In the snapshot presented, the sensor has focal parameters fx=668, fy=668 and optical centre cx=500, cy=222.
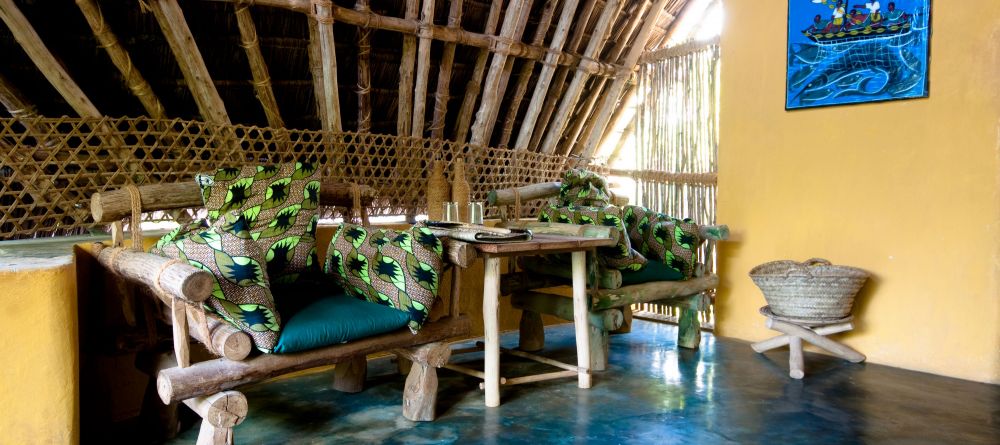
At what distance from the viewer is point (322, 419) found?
102 inches

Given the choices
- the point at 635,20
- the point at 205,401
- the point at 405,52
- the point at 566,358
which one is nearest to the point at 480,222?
the point at 566,358

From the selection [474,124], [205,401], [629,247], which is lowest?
[205,401]

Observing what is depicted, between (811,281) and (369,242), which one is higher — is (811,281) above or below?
below

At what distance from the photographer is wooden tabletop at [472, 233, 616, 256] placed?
8.44ft

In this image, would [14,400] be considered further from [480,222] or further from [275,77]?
[275,77]

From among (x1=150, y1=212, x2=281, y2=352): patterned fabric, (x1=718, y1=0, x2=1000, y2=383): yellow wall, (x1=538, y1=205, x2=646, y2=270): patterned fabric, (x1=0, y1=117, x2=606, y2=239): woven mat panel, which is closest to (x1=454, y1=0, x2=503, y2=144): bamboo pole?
(x1=0, y1=117, x2=606, y2=239): woven mat panel

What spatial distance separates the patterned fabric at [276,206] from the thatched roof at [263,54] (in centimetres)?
146

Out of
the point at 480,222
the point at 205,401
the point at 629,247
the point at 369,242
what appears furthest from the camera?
the point at 629,247

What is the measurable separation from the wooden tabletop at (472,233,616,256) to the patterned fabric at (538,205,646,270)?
0.93 ft

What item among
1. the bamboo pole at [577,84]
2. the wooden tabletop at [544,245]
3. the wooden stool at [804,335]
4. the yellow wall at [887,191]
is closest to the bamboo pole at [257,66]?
the wooden tabletop at [544,245]

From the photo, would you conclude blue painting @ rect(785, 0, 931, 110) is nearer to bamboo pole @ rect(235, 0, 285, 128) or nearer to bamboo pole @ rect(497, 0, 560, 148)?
bamboo pole @ rect(497, 0, 560, 148)

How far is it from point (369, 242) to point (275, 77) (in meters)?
2.20

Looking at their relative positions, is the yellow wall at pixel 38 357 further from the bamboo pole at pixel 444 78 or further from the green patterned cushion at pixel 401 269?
the bamboo pole at pixel 444 78

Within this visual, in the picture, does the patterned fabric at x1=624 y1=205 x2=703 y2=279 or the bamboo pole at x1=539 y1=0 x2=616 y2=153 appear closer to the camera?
the patterned fabric at x1=624 y1=205 x2=703 y2=279
